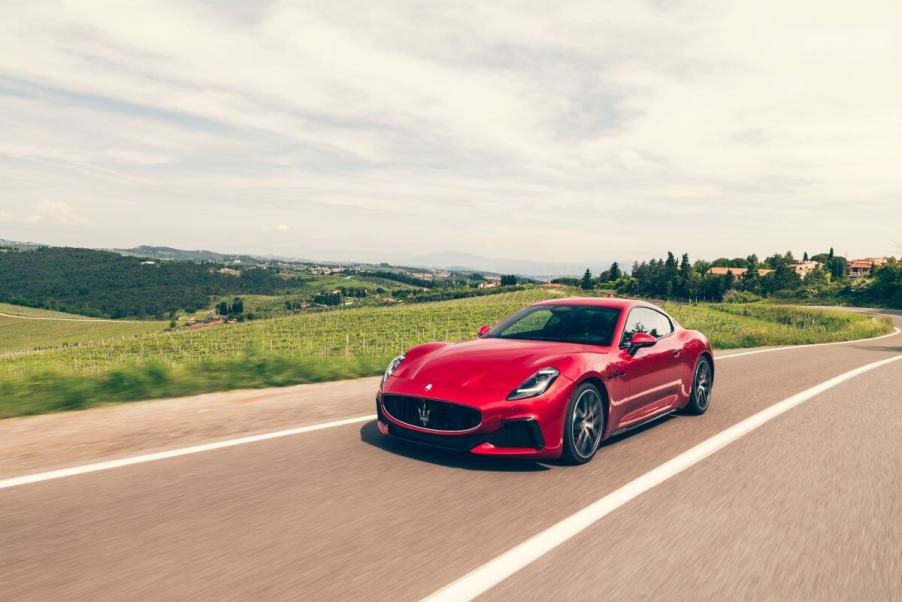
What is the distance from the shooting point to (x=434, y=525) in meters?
3.82

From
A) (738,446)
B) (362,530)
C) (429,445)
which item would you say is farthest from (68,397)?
(738,446)

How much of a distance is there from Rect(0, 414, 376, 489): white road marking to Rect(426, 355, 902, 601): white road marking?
2972 millimetres

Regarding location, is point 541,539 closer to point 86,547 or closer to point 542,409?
point 542,409

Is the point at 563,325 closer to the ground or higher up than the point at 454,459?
higher up

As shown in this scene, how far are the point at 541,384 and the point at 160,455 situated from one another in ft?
10.0

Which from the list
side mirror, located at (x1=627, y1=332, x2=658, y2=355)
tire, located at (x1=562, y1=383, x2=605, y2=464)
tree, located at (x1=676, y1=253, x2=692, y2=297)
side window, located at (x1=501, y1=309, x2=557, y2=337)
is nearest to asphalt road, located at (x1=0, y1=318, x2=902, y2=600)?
tire, located at (x1=562, y1=383, x2=605, y2=464)

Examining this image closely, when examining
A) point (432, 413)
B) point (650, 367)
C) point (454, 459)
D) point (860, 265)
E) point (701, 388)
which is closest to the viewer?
point (432, 413)

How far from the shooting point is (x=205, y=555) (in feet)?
10.7

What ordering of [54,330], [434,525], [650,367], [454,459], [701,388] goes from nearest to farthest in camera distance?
[434,525] → [454,459] → [650,367] → [701,388] → [54,330]

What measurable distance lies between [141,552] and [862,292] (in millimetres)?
108422

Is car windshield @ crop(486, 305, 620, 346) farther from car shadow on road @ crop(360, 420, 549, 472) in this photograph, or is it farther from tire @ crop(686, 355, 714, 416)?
tire @ crop(686, 355, 714, 416)

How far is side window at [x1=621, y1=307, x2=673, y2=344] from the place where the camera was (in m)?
6.52

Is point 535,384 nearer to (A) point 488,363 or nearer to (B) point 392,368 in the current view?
(A) point 488,363

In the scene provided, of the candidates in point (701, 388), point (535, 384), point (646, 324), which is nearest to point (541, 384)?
point (535, 384)
